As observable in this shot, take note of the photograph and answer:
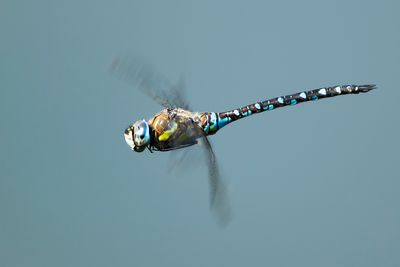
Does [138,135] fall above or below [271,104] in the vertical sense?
below

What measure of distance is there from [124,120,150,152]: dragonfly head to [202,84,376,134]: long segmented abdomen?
0.58 m

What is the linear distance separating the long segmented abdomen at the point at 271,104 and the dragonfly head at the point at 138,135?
0.58 m

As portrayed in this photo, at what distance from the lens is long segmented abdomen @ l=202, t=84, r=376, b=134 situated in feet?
16.4

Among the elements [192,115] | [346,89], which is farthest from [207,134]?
[346,89]

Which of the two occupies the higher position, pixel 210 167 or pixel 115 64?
pixel 115 64

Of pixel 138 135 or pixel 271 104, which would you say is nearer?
pixel 138 135

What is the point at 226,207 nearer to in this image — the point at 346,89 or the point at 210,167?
the point at 210,167

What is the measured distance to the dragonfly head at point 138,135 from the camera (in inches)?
180

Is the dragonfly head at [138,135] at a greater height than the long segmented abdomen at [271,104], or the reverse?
the long segmented abdomen at [271,104]

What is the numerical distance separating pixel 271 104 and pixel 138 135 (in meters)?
1.42

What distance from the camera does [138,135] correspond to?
455cm

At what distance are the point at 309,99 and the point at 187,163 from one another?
4.91 ft

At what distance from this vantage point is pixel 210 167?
448cm

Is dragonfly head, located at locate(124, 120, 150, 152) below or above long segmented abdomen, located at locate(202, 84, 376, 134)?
below
